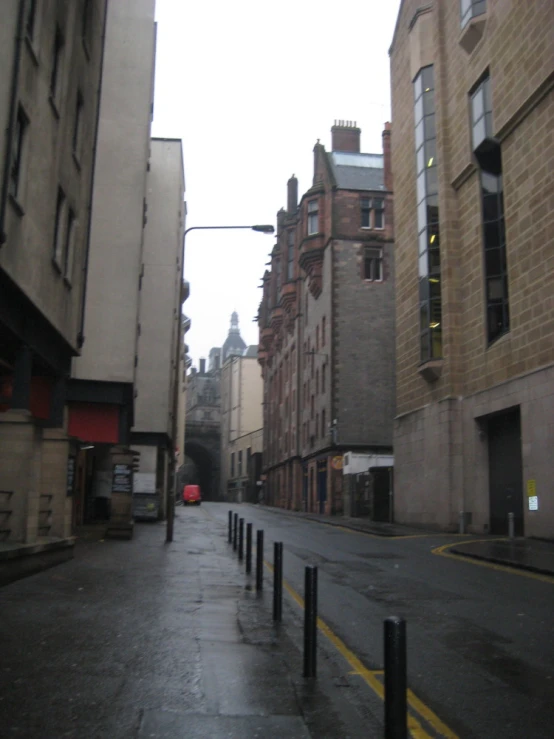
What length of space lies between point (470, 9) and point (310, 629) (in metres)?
26.2

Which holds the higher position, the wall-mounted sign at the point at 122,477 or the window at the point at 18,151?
the window at the point at 18,151

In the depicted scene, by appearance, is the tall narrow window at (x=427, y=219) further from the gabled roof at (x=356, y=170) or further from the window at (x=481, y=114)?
the gabled roof at (x=356, y=170)

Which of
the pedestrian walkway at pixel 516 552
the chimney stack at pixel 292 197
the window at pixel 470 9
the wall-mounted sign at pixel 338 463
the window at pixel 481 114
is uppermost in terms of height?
the chimney stack at pixel 292 197

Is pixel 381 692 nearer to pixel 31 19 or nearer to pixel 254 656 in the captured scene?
pixel 254 656

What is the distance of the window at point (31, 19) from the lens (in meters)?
14.1

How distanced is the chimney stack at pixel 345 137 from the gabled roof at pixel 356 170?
1.11 m

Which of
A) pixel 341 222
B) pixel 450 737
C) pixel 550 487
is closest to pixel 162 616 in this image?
pixel 450 737

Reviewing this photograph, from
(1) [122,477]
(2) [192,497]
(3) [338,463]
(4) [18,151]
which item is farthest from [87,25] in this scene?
(2) [192,497]

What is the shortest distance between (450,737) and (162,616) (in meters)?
4.71

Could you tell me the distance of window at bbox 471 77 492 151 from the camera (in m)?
26.9

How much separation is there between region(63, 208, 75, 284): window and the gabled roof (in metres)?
34.0

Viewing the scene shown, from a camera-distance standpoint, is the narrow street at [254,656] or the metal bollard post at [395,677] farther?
the narrow street at [254,656]

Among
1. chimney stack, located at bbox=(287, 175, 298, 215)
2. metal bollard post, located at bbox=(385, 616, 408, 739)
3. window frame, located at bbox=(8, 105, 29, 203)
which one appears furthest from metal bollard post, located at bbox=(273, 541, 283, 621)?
chimney stack, located at bbox=(287, 175, 298, 215)

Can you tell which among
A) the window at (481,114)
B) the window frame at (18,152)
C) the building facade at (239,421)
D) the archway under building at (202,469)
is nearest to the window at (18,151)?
the window frame at (18,152)
